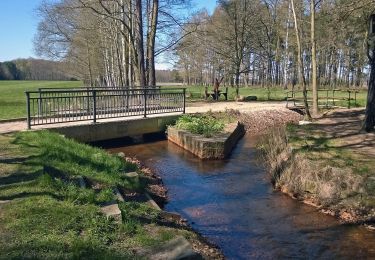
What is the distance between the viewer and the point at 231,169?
40.0 ft

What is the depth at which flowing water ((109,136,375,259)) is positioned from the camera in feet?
21.3

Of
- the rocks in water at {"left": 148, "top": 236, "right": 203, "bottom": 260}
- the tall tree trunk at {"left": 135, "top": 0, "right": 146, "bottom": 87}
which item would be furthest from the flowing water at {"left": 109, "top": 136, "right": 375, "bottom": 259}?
the tall tree trunk at {"left": 135, "top": 0, "right": 146, "bottom": 87}

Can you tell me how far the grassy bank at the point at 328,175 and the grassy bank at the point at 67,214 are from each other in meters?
3.51

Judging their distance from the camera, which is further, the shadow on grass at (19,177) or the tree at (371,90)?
the tree at (371,90)

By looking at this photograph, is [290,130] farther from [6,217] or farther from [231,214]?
[6,217]

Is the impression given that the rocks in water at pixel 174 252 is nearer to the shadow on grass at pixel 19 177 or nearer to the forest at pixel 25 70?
the shadow on grass at pixel 19 177

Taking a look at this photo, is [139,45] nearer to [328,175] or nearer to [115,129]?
[115,129]

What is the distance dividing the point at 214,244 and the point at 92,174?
118 inches

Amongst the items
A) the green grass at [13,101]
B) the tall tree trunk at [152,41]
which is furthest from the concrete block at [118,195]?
the tall tree trunk at [152,41]

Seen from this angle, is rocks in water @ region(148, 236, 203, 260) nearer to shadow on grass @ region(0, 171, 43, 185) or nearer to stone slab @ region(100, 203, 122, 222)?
stone slab @ region(100, 203, 122, 222)

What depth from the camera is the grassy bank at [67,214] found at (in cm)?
458

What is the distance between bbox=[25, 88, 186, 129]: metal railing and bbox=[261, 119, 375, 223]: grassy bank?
7101 mm

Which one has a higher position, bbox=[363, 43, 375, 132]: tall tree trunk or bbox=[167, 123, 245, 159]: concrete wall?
bbox=[363, 43, 375, 132]: tall tree trunk

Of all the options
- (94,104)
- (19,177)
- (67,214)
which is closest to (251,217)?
(67,214)
